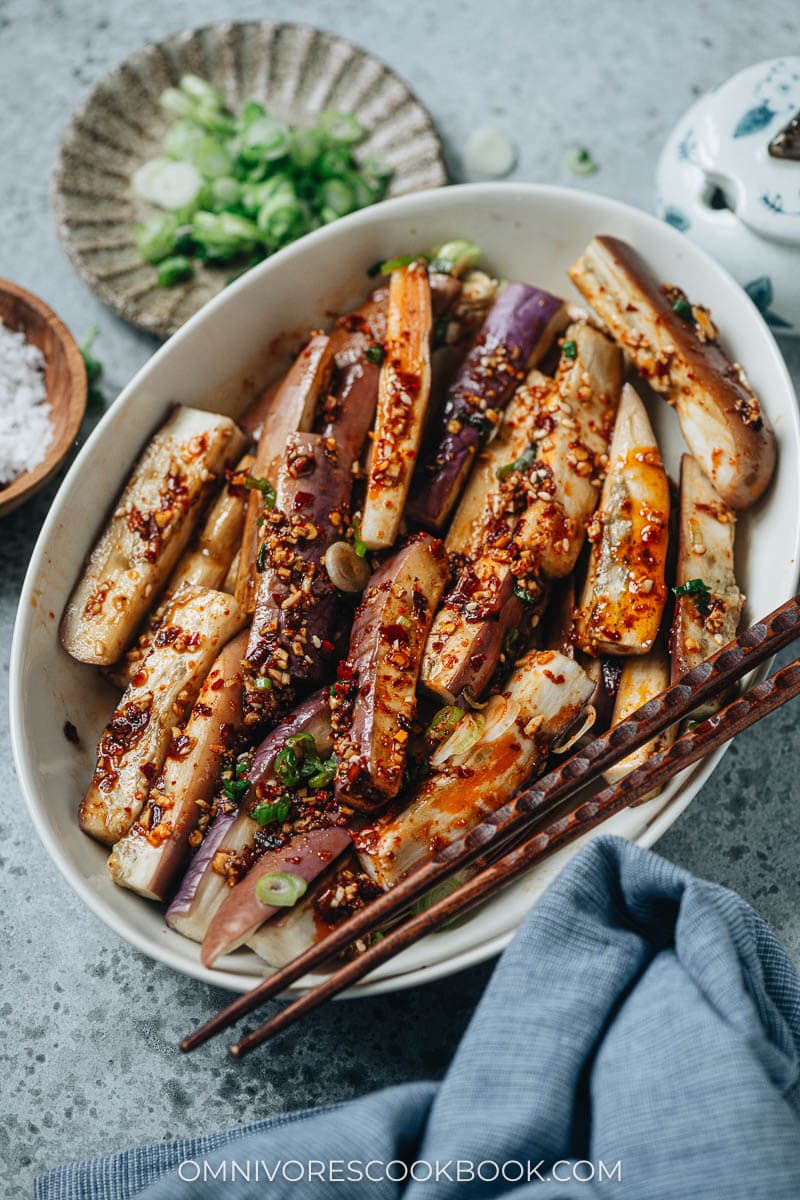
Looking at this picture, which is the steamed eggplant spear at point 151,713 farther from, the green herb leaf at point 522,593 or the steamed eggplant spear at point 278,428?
the green herb leaf at point 522,593

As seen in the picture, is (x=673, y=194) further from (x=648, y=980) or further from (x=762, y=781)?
(x=648, y=980)

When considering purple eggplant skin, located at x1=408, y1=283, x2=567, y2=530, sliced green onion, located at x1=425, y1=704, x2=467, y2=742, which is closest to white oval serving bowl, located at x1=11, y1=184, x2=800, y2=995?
purple eggplant skin, located at x1=408, y1=283, x2=567, y2=530

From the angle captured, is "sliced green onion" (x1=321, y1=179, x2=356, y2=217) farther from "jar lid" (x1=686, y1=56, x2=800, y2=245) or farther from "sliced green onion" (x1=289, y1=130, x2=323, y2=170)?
"jar lid" (x1=686, y1=56, x2=800, y2=245)

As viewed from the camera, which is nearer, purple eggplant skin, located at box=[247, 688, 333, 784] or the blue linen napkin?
the blue linen napkin

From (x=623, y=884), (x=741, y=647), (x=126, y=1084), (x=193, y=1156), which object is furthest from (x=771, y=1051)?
(x=126, y=1084)

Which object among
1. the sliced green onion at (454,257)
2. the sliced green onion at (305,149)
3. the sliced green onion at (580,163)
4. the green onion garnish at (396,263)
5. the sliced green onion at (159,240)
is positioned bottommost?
the sliced green onion at (580,163)

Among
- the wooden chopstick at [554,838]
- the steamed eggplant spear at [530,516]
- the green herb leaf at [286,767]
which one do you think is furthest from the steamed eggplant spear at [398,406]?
the wooden chopstick at [554,838]
